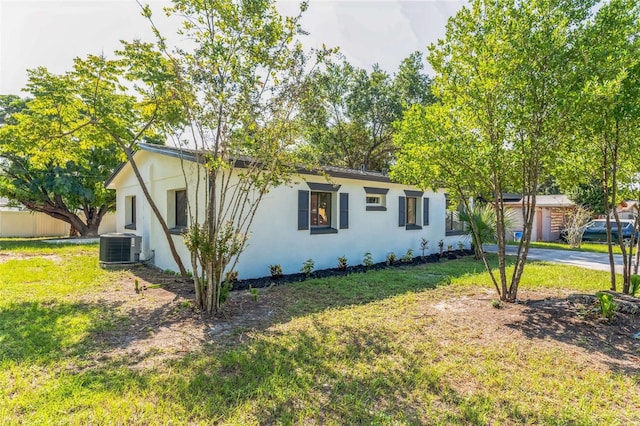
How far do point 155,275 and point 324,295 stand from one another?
4.48 metres

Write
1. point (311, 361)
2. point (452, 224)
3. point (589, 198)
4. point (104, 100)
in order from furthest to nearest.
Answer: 1. point (589, 198)
2. point (452, 224)
3. point (104, 100)
4. point (311, 361)

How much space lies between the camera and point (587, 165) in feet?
19.5

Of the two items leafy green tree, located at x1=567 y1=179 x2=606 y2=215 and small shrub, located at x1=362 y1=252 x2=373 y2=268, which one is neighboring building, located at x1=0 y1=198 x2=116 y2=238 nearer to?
small shrub, located at x1=362 y1=252 x2=373 y2=268

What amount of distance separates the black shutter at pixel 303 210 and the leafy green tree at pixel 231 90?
279cm

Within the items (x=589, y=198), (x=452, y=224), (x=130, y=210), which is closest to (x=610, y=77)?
(x=452, y=224)

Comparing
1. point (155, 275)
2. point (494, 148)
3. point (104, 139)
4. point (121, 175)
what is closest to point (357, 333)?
point (494, 148)

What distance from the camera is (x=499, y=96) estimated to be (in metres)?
5.09

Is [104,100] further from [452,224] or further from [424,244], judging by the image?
[452,224]

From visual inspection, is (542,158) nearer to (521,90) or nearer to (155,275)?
(521,90)

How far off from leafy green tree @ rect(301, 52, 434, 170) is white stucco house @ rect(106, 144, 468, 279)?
796 cm

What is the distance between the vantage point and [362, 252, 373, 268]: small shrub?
979 centimetres

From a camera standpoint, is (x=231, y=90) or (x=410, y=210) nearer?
(x=231, y=90)

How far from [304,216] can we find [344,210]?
1414mm

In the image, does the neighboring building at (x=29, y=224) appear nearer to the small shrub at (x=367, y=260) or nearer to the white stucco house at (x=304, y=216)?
the white stucco house at (x=304, y=216)
